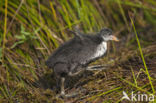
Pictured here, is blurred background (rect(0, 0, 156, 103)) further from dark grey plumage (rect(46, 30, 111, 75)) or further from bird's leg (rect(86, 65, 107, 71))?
dark grey plumage (rect(46, 30, 111, 75))

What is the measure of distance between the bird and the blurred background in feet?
0.83

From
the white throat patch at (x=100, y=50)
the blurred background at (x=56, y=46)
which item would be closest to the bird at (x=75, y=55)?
the white throat patch at (x=100, y=50)

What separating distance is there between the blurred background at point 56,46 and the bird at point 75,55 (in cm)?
25

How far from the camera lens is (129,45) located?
4992 mm

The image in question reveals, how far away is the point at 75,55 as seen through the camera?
3621mm

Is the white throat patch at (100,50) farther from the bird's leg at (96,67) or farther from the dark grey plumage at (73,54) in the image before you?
the bird's leg at (96,67)

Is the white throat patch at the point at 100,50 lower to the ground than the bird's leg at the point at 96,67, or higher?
higher

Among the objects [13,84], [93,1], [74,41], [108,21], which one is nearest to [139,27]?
[108,21]

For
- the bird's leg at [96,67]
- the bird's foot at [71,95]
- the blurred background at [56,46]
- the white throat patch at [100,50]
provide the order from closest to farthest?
the blurred background at [56,46] → the bird's foot at [71,95] → the white throat patch at [100,50] → the bird's leg at [96,67]

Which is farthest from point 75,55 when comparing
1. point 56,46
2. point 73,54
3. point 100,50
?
point 56,46

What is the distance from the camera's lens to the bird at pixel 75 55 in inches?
140

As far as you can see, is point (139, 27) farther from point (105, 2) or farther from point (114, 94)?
point (114, 94)

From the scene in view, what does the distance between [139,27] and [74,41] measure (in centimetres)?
242

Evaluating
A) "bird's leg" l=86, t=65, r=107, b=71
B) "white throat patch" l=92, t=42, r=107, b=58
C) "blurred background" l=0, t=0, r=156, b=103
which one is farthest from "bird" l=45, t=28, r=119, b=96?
"blurred background" l=0, t=0, r=156, b=103
